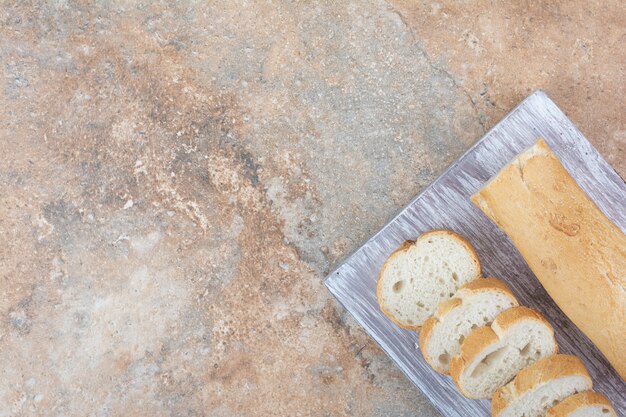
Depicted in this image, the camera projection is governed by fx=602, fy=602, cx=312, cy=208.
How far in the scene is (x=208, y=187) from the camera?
2402 mm

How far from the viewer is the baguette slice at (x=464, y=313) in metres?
1.99

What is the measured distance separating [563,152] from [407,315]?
813mm

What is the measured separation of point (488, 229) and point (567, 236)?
35 centimetres

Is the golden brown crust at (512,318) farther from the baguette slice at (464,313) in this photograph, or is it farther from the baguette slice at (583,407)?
the baguette slice at (583,407)

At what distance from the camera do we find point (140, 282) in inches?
94.5

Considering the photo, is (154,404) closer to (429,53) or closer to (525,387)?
(525,387)

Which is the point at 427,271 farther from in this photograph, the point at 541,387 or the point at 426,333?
the point at 541,387

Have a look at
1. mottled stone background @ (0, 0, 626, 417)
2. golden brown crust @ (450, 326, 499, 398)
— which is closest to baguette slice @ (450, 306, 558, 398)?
golden brown crust @ (450, 326, 499, 398)

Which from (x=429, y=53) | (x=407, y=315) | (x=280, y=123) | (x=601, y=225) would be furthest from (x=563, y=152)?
(x=280, y=123)

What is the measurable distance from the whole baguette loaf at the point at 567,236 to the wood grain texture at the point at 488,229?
0.73ft

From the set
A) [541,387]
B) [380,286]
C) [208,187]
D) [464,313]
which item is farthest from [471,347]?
[208,187]

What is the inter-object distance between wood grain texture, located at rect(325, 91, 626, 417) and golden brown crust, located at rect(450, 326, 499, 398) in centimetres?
23

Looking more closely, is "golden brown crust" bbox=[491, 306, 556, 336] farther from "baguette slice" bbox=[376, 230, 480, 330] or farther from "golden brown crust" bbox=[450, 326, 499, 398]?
"baguette slice" bbox=[376, 230, 480, 330]

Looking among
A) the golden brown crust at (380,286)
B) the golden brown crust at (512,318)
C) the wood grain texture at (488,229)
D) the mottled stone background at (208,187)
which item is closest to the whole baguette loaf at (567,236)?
the golden brown crust at (512,318)
